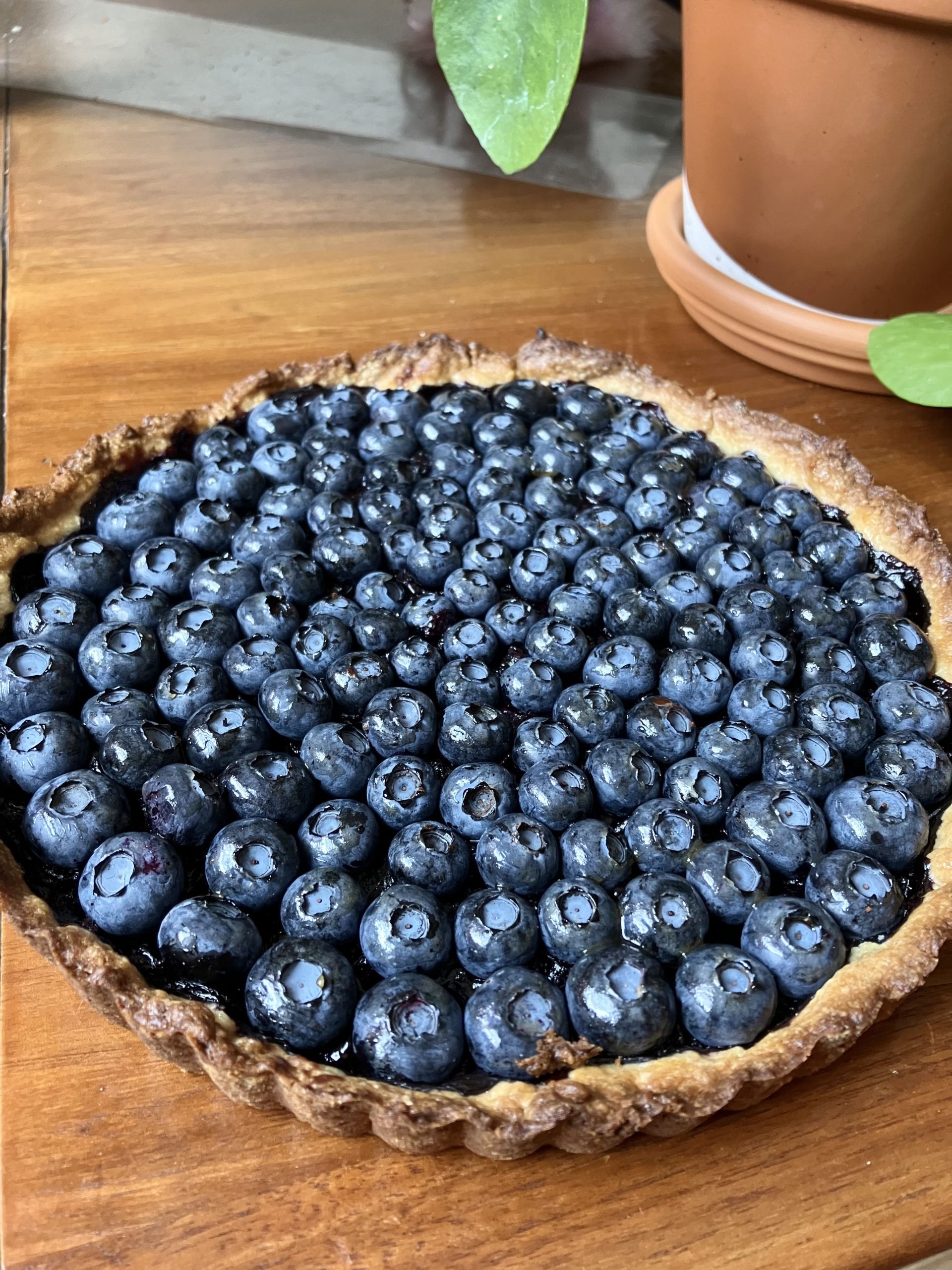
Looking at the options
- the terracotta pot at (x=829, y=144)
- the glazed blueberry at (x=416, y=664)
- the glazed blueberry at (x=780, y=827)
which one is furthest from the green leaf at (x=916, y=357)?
the glazed blueberry at (x=416, y=664)

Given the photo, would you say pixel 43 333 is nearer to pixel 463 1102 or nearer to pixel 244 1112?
pixel 244 1112

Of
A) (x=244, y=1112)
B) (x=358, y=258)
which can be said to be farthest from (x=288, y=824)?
(x=358, y=258)

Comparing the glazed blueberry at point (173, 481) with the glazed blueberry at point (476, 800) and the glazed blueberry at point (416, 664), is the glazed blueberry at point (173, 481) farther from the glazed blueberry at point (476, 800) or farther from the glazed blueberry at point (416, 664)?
the glazed blueberry at point (476, 800)

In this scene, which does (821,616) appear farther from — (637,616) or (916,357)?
(916,357)

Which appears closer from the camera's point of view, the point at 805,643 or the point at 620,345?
the point at 805,643

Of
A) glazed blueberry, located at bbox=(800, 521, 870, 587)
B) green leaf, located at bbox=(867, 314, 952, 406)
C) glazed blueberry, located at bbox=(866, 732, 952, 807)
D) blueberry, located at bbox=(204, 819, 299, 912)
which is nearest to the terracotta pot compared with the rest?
green leaf, located at bbox=(867, 314, 952, 406)
